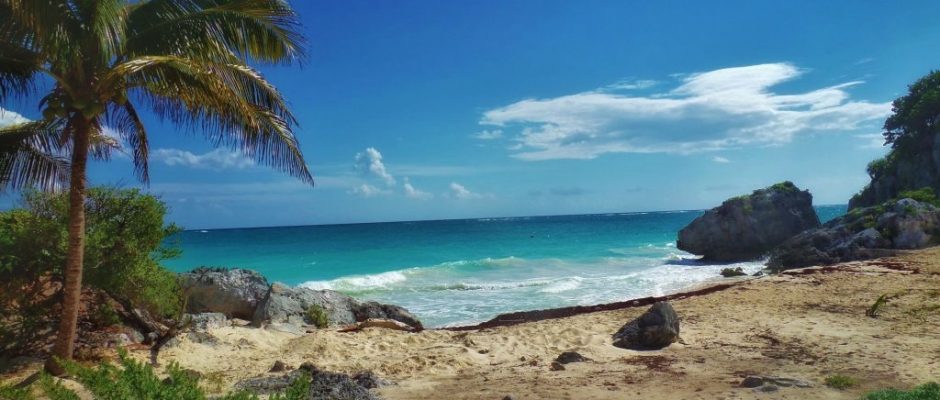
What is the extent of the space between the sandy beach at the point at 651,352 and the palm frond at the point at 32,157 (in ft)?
9.63

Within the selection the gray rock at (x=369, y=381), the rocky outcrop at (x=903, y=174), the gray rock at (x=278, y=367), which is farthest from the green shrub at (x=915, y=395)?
A: the rocky outcrop at (x=903, y=174)

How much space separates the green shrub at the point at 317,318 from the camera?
13586 mm

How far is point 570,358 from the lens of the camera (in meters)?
9.41

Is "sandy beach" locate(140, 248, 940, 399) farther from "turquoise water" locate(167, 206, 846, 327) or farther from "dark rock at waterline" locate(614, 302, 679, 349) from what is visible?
"turquoise water" locate(167, 206, 846, 327)

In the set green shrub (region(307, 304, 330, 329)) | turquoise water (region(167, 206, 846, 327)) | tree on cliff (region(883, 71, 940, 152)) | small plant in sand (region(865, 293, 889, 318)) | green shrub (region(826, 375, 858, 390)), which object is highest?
tree on cliff (region(883, 71, 940, 152))

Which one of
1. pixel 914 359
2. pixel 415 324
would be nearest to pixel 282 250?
pixel 415 324

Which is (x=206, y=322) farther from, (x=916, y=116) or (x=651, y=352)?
(x=916, y=116)

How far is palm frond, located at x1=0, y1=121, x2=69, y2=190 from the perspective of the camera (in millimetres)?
8094

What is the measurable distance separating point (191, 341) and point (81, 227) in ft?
10.6

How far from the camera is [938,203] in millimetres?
27500

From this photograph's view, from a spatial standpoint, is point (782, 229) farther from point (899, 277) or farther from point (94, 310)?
point (94, 310)

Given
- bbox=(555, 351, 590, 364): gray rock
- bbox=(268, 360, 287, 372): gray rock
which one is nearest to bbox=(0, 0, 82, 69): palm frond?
bbox=(268, 360, 287, 372): gray rock

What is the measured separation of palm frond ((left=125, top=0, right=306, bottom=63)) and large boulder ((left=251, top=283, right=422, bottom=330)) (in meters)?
6.68

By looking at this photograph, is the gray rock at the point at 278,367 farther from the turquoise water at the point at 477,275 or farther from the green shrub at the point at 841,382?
the turquoise water at the point at 477,275
